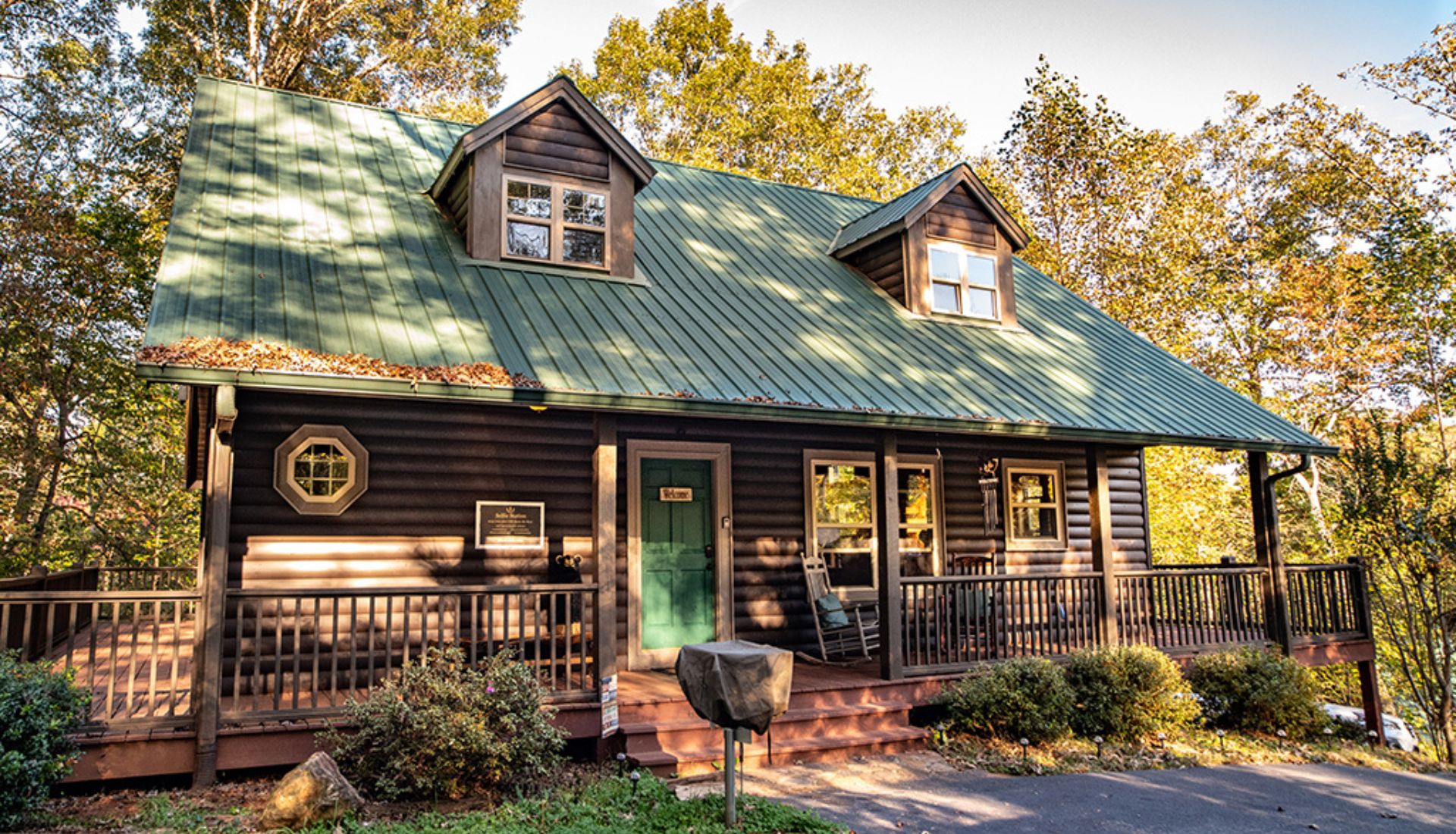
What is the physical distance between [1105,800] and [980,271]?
7960 millimetres

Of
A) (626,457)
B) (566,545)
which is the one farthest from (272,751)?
(626,457)

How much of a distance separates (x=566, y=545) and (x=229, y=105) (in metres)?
7.09

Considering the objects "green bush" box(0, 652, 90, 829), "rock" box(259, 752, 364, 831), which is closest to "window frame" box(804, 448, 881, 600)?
"rock" box(259, 752, 364, 831)

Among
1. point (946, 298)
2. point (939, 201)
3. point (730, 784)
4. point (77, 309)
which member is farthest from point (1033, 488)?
point (77, 309)

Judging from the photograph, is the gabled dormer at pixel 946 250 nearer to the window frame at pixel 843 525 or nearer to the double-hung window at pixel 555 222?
the window frame at pixel 843 525

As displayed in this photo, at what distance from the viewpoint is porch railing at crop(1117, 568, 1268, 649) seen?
11156mm

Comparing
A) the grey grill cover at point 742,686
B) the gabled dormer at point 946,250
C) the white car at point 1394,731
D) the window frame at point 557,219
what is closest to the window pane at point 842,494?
the gabled dormer at point 946,250

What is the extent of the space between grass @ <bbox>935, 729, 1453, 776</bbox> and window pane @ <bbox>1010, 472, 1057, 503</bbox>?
3583mm

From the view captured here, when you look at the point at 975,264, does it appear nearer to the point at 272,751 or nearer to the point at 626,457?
the point at 626,457

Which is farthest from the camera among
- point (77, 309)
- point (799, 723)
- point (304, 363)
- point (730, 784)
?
point (77, 309)

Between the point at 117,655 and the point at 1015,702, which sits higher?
the point at 117,655

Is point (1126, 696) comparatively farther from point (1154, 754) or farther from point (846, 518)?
point (846, 518)

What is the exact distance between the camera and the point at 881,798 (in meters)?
7.18

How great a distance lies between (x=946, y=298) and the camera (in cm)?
1317
